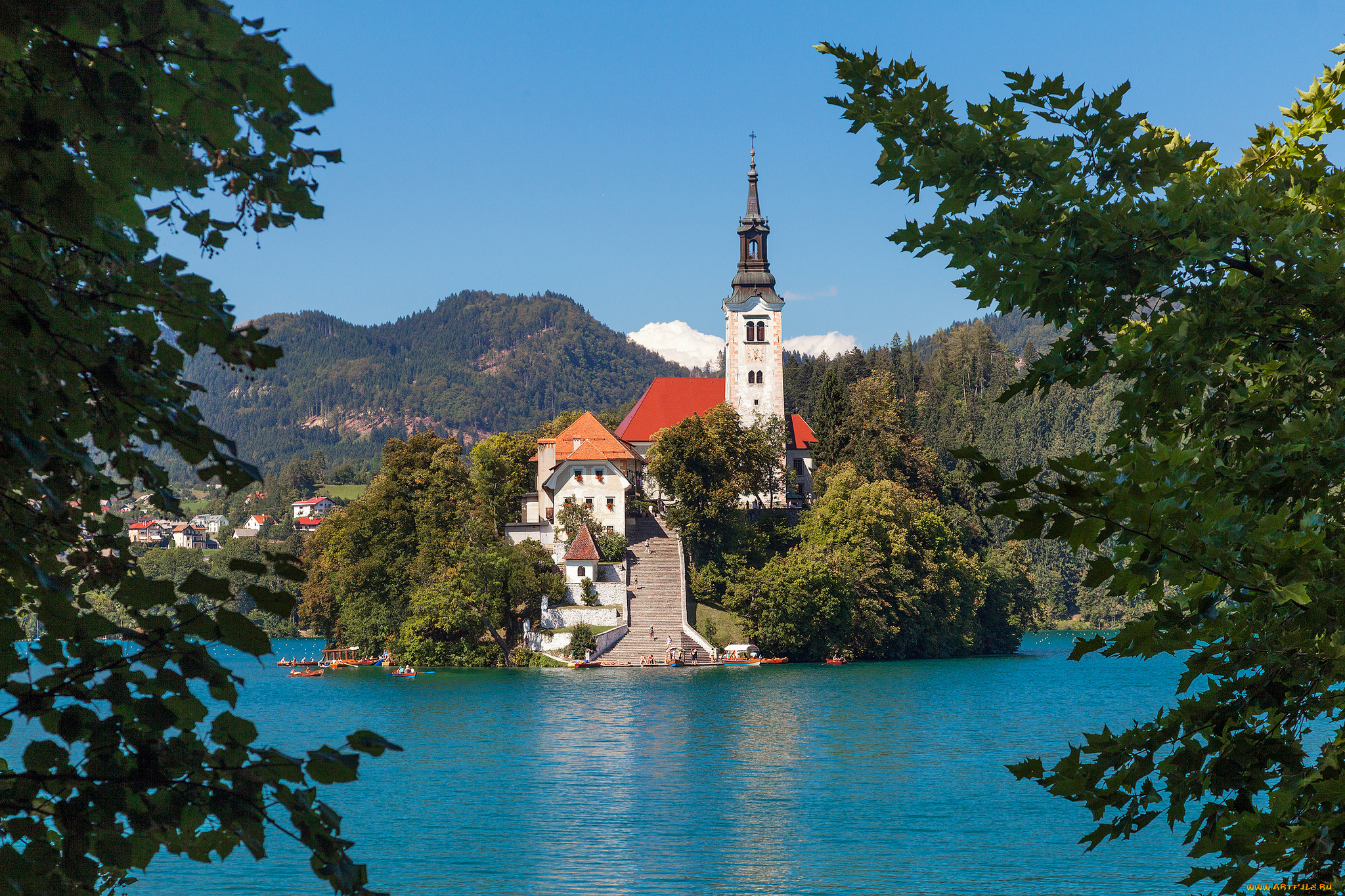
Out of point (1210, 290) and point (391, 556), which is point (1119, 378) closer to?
point (1210, 290)

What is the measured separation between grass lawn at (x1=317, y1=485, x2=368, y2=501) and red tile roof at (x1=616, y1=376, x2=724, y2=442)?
289 feet

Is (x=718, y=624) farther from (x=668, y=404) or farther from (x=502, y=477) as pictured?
(x=668, y=404)

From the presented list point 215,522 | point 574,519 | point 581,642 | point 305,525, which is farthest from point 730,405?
point 215,522

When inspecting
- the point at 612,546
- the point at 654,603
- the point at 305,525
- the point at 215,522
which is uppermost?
the point at 215,522

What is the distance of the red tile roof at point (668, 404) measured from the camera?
5956 centimetres

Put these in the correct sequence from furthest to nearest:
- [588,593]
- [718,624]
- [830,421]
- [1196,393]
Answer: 1. [830,421]
2. [718,624]
3. [588,593]
4. [1196,393]

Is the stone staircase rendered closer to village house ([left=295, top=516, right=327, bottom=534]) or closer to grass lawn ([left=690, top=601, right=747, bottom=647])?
grass lawn ([left=690, top=601, right=747, bottom=647])

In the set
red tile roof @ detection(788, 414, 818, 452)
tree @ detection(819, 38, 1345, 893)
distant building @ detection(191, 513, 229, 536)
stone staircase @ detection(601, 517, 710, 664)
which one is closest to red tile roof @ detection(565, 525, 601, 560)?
stone staircase @ detection(601, 517, 710, 664)

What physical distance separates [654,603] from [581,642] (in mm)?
3645

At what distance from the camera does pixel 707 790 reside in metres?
24.2

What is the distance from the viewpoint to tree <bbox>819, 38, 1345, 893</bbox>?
337 centimetres

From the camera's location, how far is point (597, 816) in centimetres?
2184

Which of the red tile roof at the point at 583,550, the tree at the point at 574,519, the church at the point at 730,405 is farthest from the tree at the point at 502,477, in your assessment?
the red tile roof at the point at 583,550

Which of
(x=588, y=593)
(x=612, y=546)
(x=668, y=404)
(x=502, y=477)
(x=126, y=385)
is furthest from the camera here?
(x=668, y=404)
